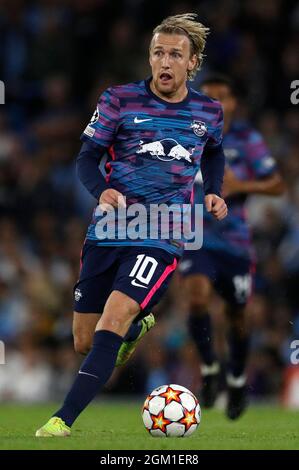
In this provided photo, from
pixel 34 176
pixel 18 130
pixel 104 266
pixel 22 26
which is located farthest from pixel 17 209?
pixel 104 266

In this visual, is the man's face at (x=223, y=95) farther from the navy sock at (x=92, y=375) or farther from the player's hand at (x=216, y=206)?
the navy sock at (x=92, y=375)

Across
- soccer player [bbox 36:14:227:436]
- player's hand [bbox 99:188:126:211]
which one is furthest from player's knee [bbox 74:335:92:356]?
player's hand [bbox 99:188:126:211]

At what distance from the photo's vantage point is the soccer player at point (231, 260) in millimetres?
9203

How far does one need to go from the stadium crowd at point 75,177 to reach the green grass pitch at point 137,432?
70.0 inches

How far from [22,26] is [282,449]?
35.0 feet

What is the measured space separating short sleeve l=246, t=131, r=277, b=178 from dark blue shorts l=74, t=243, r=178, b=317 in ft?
9.20

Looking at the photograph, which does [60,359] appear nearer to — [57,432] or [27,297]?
[27,297]

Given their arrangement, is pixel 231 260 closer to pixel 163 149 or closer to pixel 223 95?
pixel 223 95

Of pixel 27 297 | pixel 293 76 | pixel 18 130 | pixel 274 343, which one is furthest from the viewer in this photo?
pixel 18 130

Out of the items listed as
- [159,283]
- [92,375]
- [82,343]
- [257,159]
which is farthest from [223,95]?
[92,375]

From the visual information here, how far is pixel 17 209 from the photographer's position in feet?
46.1

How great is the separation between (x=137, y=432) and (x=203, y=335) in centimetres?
206

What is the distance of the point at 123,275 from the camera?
21.6 feet

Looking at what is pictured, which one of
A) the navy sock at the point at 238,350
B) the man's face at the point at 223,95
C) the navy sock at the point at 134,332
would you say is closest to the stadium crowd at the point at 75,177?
the navy sock at the point at 238,350
